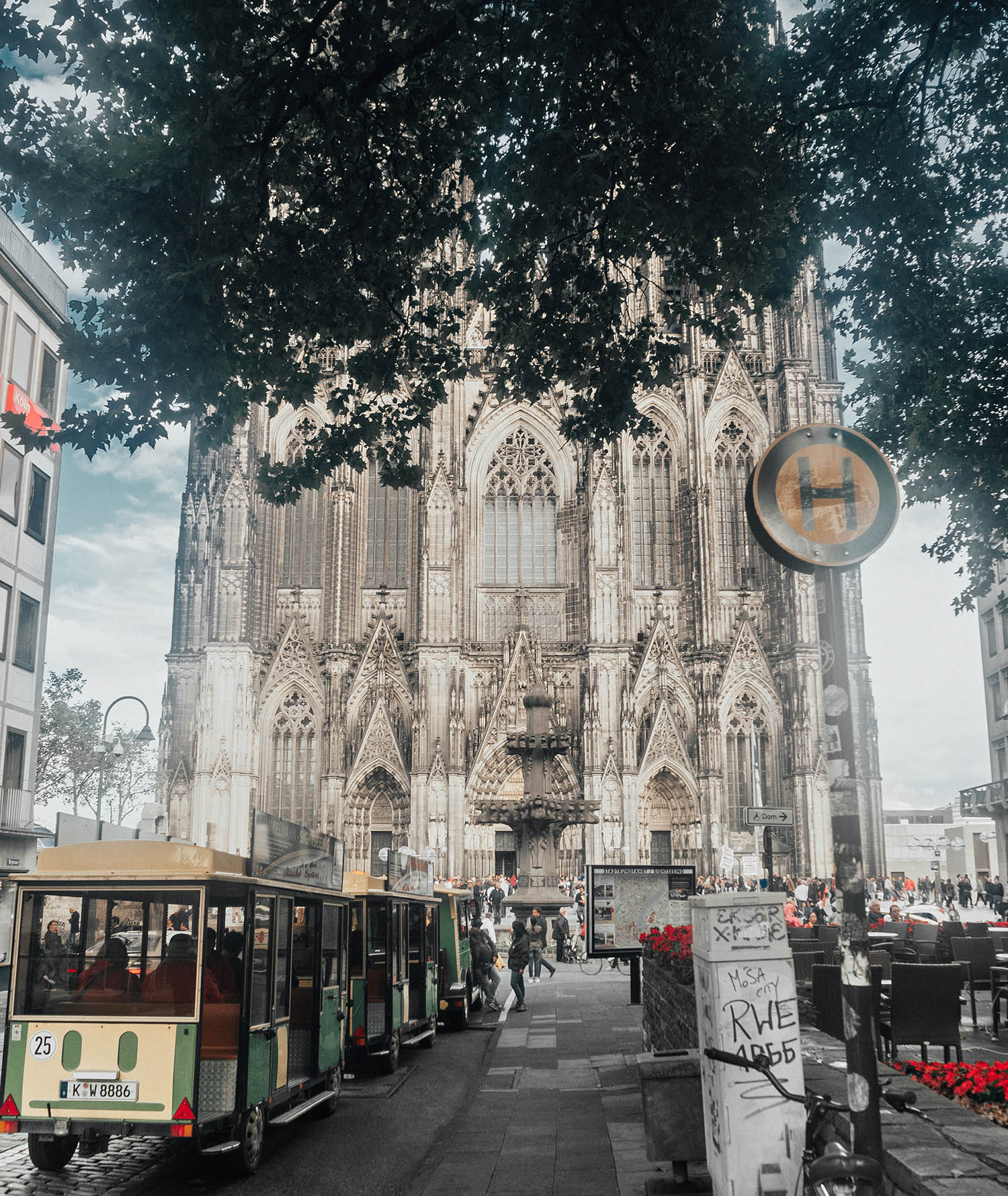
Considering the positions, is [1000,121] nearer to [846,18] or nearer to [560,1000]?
[846,18]

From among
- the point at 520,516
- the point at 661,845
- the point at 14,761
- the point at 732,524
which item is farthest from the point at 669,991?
the point at 520,516

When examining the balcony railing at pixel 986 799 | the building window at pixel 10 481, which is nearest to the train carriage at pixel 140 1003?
the building window at pixel 10 481

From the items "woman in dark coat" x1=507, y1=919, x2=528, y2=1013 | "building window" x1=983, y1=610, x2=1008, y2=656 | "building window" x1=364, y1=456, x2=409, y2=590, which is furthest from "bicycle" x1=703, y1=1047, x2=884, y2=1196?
"building window" x1=983, y1=610, x2=1008, y2=656

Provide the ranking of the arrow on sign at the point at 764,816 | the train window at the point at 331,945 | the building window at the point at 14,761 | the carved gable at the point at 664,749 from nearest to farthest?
1. the train window at the point at 331,945
2. the arrow on sign at the point at 764,816
3. the building window at the point at 14,761
4. the carved gable at the point at 664,749

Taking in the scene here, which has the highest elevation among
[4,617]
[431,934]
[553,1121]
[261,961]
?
[4,617]

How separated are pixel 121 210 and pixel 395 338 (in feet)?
12.0

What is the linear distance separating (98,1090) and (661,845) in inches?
1380

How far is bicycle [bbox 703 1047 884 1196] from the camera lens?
10.9ft

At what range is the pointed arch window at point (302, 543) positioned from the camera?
140 feet

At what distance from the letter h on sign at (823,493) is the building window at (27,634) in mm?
29412

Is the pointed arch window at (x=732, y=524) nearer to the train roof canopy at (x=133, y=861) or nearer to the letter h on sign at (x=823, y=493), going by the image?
the train roof canopy at (x=133, y=861)

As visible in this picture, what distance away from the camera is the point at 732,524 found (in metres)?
43.0

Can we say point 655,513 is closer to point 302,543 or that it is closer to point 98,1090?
point 302,543

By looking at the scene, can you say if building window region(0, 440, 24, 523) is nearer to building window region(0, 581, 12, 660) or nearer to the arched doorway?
building window region(0, 581, 12, 660)
